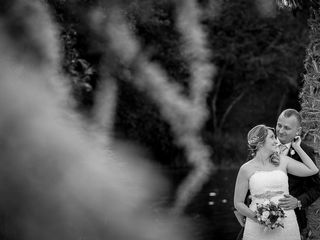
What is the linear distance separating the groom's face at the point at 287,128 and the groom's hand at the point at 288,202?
48 centimetres

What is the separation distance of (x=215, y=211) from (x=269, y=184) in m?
10.9

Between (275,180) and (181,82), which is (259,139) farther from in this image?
(181,82)

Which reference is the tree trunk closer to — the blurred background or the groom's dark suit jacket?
the groom's dark suit jacket

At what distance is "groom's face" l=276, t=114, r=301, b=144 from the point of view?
5594mm

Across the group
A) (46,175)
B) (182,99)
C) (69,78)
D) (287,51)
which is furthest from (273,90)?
(46,175)

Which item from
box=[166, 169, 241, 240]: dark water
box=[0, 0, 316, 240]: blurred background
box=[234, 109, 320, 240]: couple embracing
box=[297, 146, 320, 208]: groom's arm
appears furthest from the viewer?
box=[0, 0, 316, 240]: blurred background

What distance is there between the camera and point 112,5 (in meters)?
17.1

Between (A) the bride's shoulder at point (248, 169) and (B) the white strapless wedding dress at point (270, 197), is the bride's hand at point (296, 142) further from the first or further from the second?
(A) the bride's shoulder at point (248, 169)

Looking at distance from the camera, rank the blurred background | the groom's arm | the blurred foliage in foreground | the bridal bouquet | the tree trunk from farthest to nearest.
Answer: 1. the blurred foliage in foreground
2. the blurred background
3. the tree trunk
4. the groom's arm
5. the bridal bouquet

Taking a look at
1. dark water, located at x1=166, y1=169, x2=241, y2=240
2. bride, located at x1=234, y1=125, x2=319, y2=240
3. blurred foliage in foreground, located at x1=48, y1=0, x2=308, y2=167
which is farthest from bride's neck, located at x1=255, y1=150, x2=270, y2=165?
blurred foliage in foreground, located at x1=48, y1=0, x2=308, y2=167

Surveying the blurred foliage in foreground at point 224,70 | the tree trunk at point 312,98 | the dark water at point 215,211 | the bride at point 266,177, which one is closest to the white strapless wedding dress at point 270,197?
the bride at point 266,177

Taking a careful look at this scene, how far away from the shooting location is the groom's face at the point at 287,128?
5594mm

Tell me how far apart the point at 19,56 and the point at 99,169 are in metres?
2.94

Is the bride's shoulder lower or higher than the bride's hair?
lower
